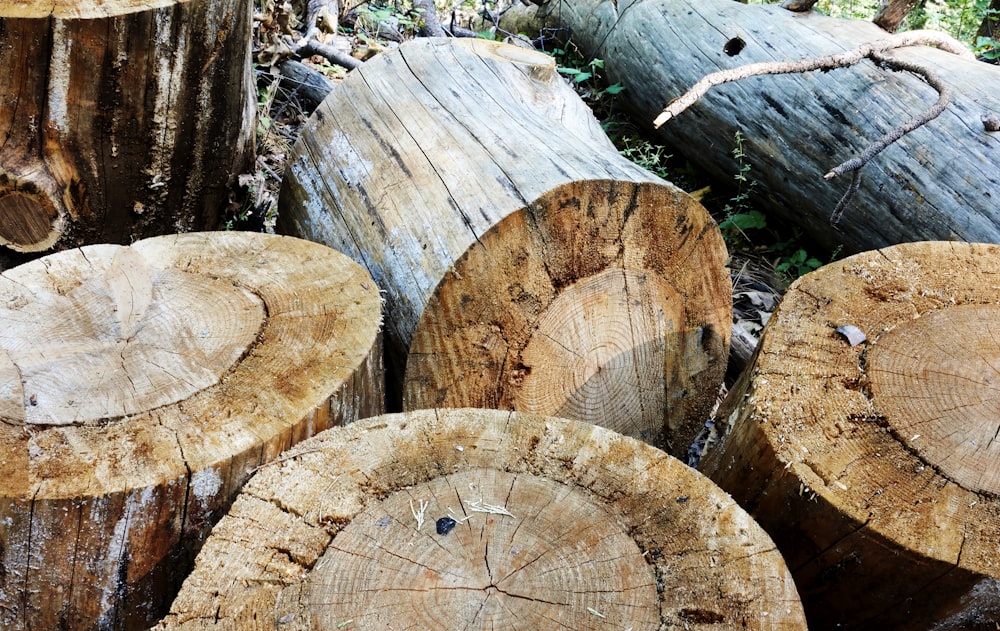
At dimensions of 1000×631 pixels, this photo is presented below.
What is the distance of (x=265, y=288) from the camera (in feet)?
→ 7.83

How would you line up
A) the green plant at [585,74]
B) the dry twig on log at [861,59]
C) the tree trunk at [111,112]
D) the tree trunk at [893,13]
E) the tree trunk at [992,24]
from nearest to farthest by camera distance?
the tree trunk at [111,112], the dry twig on log at [861,59], the tree trunk at [893,13], the green plant at [585,74], the tree trunk at [992,24]

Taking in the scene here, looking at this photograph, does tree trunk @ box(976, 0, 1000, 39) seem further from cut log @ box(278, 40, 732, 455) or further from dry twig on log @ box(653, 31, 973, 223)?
cut log @ box(278, 40, 732, 455)

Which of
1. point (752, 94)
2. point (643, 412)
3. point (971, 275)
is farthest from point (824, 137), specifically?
point (643, 412)

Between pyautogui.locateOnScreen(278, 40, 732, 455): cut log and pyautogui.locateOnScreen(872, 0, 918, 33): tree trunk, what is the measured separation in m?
2.57

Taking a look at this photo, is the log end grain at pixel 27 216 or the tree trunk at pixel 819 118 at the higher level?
the tree trunk at pixel 819 118

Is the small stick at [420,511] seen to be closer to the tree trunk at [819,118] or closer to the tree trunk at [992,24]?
the tree trunk at [819,118]

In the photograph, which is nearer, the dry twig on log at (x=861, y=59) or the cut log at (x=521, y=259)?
the cut log at (x=521, y=259)

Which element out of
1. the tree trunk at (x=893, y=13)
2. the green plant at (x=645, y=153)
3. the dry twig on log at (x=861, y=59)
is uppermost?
the tree trunk at (x=893, y=13)

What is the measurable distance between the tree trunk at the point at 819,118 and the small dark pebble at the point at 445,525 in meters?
2.71

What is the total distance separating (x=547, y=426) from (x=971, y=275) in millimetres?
1510

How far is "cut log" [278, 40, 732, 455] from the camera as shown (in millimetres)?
2461

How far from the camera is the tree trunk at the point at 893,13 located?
4.36 m

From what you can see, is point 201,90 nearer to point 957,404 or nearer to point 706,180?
point 957,404

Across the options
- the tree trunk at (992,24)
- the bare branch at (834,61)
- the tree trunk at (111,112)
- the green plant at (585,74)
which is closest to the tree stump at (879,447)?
the bare branch at (834,61)
